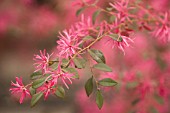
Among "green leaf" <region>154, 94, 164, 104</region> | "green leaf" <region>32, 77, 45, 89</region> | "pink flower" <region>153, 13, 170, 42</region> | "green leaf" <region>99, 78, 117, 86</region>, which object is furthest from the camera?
"green leaf" <region>154, 94, 164, 104</region>

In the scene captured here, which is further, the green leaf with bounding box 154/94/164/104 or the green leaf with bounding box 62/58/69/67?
the green leaf with bounding box 154/94/164/104

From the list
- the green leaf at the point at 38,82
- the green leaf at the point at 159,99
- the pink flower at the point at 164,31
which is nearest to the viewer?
the green leaf at the point at 38,82

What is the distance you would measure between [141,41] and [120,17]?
1415 mm

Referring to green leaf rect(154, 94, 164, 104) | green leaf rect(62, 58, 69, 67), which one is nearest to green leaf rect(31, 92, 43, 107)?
green leaf rect(62, 58, 69, 67)

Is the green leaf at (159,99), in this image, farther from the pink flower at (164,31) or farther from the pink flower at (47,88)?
the pink flower at (47,88)

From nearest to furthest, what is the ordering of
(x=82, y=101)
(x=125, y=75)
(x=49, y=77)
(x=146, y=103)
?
(x=49, y=77)
(x=125, y=75)
(x=146, y=103)
(x=82, y=101)

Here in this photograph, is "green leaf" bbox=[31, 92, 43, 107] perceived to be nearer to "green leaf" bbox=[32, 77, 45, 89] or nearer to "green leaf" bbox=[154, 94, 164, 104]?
"green leaf" bbox=[32, 77, 45, 89]

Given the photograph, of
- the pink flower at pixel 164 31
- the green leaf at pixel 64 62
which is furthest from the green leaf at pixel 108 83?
the pink flower at pixel 164 31

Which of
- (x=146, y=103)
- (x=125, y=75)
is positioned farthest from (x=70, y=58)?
(x=146, y=103)

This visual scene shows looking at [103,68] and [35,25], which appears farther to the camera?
[35,25]

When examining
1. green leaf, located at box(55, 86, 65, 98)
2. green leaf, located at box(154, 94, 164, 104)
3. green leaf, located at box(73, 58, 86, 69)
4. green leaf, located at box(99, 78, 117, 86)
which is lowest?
green leaf, located at box(154, 94, 164, 104)

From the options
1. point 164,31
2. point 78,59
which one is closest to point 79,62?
point 78,59

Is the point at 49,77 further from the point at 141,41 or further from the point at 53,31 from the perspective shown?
the point at 53,31

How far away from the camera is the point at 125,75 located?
1.81m
